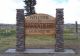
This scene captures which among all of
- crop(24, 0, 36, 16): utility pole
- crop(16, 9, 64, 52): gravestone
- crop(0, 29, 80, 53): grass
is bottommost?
crop(0, 29, 80, 53): grass

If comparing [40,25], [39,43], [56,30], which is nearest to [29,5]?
[39,43]

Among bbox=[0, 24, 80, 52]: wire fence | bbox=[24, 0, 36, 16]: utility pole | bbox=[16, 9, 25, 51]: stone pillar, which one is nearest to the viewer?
bbox=[16, 9, 25, 51]: stone pillar

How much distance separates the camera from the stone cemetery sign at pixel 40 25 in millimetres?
17344

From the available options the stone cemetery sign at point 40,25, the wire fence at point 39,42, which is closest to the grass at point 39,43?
the wire fence at point 39,42

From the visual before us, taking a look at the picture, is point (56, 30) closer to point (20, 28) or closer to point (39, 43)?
point (20, 28)

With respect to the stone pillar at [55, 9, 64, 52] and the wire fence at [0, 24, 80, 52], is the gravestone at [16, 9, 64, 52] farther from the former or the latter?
the wire fence at [0, 24, 80, 52]

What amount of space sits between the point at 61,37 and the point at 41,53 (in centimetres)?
144

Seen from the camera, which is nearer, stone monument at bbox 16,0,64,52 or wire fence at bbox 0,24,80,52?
stone monument at bbox 16,0,64,52

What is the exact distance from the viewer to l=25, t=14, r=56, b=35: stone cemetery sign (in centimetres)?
1734

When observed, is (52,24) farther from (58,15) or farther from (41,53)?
(41,53)

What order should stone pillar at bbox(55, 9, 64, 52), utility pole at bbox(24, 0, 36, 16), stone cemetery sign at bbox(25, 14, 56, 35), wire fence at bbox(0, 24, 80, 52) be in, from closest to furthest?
1. stone pillar at bbox(55, 9, 64, 52)
2. stone cemetery sign at bbox(25, 14, 56, 35)
3. wire fence at bbox(0, 24, 80, 52)
4. utility pole at bbox(24, 0, 36, 16)

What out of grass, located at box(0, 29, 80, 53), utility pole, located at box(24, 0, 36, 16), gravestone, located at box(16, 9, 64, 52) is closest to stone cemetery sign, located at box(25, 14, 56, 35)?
gravestone, located at box(16, 9, 64, 52)

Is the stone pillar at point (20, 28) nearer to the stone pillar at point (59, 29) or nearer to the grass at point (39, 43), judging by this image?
the stone pillar at point (59, 29)

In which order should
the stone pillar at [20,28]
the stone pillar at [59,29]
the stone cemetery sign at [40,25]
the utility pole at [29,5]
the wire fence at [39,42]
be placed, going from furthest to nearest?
the utility pole at [29,5]
the wire fence at [39,42]
the stone cemetery sign at [40,25]
the stone pillar at [20,28]
the stone pillar at [59,29]
